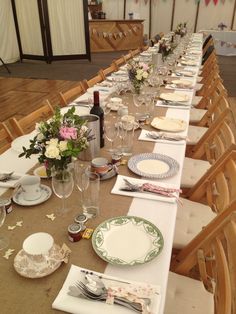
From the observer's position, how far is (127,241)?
37.8 inches

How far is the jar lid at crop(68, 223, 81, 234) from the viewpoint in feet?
3.11

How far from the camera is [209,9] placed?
10320 millimetres

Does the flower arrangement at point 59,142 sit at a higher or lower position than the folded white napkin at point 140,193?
higher

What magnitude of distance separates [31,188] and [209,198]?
99cm

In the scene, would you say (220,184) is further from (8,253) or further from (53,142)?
(8,253)

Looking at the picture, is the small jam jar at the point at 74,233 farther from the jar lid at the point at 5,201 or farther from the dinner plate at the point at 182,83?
the dinner plate at the point at 182,83

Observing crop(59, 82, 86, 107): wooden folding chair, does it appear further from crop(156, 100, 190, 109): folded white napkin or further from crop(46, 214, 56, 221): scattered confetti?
crop(46, 214, 56, 221): scattered confetti

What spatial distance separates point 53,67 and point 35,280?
23.7 ft

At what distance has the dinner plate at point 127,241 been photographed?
0.89 meters

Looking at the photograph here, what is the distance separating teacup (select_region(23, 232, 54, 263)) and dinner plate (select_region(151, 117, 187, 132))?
1.12 m

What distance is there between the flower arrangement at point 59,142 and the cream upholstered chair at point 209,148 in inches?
38.0

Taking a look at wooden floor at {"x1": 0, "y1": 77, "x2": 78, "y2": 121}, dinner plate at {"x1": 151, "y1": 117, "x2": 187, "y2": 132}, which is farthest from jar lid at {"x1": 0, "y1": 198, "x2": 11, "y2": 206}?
wooden floor at {"x1": 0, "y1": 77, "x2": 78, "y2": 121}

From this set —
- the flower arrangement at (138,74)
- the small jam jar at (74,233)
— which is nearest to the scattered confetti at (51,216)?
the small jam jar at (74,233)

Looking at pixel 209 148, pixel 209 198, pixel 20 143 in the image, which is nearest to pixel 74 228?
pixel 20 143
